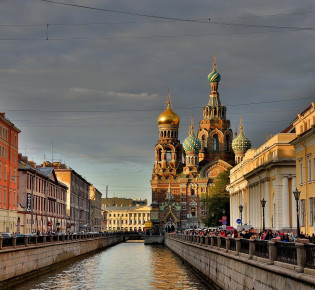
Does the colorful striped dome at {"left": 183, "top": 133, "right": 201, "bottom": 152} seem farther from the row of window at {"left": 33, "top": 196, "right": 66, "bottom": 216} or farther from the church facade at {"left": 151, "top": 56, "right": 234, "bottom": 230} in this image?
the row of window at {"left": 33, "top": 196, "right": 66, "bottom": 216}

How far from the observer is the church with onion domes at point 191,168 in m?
188

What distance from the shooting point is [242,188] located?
93125 mm

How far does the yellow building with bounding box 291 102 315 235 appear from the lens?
4616 centimetres

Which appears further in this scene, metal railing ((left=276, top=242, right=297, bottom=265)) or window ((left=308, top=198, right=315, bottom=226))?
window ((left=308, top=198, right=315, bottom=226))

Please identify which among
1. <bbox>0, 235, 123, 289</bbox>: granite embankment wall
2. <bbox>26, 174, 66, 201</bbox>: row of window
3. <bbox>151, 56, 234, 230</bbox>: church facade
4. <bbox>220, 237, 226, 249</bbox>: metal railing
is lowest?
<bbox>0, 235, 123, 289</bbox>: granite embankment wall

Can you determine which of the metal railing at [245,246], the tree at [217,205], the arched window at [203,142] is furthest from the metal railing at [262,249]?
the arched window at [203,142]

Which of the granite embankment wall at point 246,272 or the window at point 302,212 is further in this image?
the window at point 302,212

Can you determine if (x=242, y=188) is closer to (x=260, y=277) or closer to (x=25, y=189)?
(x=25, y=189)

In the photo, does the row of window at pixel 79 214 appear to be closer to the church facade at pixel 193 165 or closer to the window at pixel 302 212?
the church facade at pixel 193 165

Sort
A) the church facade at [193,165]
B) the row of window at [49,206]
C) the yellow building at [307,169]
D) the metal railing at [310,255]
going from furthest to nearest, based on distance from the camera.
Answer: the church facade at [193,165], the row of window at [49,206], the yellow building at [307,169], the metal railing at [310,255]

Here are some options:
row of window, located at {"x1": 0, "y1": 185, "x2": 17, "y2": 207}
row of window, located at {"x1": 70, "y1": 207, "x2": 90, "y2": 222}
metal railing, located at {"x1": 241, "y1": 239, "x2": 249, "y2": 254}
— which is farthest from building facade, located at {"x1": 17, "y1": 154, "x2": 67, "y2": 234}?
metal railing, located at {"x1": 241, "y1": 239, "x2": 249, "y2": 254}

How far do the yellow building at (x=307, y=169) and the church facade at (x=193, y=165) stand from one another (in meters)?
136

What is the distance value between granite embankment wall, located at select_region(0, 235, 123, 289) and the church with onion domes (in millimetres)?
119325

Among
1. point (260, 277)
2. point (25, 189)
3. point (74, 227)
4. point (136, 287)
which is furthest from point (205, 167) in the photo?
point (260, 277)
